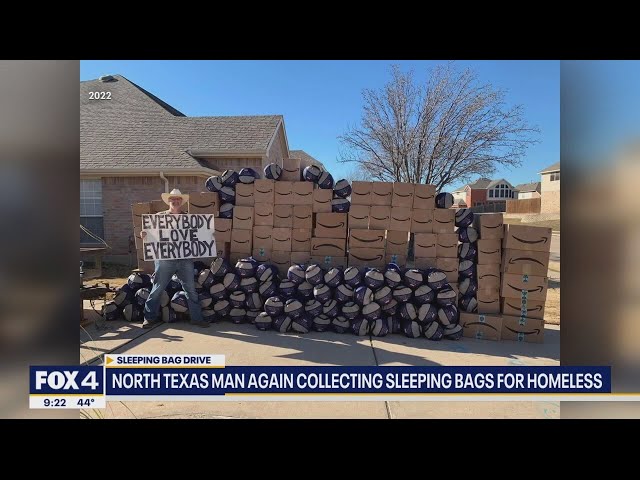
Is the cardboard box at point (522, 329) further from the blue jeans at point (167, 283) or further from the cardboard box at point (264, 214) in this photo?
the blue jeans at point (167, 283)

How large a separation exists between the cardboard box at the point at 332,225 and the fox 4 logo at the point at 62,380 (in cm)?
346

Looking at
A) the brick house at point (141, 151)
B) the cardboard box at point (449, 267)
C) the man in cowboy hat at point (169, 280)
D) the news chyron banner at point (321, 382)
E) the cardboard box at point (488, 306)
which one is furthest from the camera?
the brick house at point (141, 151)

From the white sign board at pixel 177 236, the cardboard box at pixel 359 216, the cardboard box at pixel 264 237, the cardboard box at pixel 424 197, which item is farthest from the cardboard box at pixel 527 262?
the white sign board at pixel 177 236

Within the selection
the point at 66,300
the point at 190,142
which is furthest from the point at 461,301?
the point at 190,142

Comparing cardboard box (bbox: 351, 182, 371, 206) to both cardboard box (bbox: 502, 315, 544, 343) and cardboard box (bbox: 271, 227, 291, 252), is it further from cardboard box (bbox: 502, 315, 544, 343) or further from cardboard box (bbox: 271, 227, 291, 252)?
cardboard box (bbox: 502, 315, 544, 343)

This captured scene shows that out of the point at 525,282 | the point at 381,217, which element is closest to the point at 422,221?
the point at 381,217

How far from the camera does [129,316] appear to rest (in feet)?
16.7

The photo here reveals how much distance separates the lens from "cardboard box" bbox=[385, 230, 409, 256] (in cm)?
527

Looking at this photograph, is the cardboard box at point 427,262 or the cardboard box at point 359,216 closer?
the cardboard box at point 427,262

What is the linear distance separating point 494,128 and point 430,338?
30.9ft

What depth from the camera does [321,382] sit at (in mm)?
2898

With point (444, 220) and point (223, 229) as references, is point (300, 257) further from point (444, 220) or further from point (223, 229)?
point (444, 220)

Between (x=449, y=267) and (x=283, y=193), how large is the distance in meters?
2.80

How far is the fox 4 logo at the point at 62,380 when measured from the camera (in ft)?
8.60
